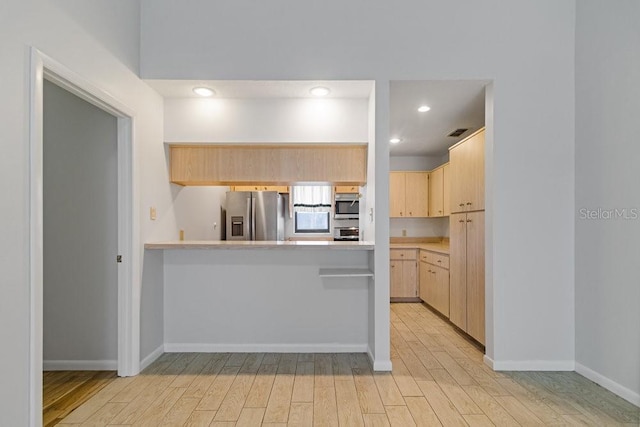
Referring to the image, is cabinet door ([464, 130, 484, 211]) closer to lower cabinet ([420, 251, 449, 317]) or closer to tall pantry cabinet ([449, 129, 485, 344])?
tall pantry cabinet ([449, 129, 485, 344])

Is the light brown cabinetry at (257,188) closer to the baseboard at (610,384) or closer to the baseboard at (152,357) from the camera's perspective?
the baseboard at (152,357)

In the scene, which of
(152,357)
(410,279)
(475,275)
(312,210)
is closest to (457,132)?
(475,275)

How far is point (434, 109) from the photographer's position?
3.79 metres

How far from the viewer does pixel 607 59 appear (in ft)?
8.96

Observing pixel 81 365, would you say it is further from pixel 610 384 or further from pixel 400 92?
pixel 610 384

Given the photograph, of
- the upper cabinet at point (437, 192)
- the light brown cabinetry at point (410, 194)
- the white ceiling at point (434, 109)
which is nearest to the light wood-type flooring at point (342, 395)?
the white ceiling at point (434, 109)

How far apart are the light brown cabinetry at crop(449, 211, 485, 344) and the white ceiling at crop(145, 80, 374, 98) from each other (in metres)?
1.62

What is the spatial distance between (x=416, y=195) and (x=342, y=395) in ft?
13.6

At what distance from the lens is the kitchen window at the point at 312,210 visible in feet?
20.8

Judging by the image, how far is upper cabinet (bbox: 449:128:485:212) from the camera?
11.6 ft

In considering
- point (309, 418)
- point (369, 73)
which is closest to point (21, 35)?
point (369, 73)

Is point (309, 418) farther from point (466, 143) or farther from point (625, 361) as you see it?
point (466, 143)

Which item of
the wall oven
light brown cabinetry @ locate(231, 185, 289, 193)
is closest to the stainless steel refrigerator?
light brown cabinetry @ locate(231, 185, 289, 193)
